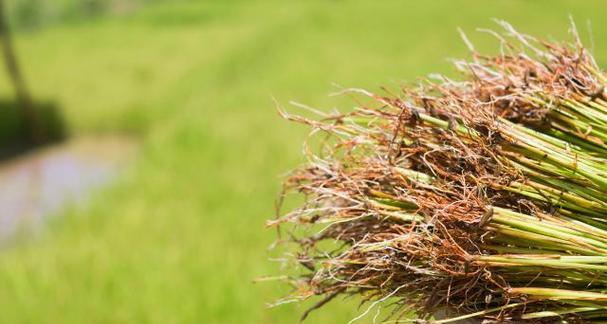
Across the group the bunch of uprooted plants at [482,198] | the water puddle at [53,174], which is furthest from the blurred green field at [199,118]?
the water puddle at [53,174]

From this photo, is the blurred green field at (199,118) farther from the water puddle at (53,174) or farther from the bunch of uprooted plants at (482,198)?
the water puddle at (53,174)

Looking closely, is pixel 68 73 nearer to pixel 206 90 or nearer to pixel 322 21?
pixel 206 90

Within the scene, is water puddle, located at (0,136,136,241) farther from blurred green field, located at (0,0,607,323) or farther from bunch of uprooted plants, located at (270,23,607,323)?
bunch of uprooted plants, located at (270,23,607,323)

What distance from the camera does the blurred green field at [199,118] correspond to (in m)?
3.75

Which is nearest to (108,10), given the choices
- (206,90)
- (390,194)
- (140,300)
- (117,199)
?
(206,90)

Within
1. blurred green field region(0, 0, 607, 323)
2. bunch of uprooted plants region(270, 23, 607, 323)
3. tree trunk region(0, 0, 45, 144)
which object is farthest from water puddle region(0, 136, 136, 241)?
bunch of uprooted plants region(270, 23, 607, 323)

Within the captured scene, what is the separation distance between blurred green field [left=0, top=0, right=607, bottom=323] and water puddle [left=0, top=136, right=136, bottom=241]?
395mm

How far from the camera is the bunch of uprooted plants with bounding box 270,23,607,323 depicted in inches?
43.8

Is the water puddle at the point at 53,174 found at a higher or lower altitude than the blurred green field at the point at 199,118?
lower

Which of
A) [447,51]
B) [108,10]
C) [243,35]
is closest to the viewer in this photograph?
[447,51]

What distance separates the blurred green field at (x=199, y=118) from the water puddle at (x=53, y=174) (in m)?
0.40

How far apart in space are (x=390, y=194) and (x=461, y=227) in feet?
0.48

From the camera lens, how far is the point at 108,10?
56.5ft

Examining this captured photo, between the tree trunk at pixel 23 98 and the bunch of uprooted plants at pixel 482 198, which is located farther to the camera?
the tree trunk at pixel 23 98
